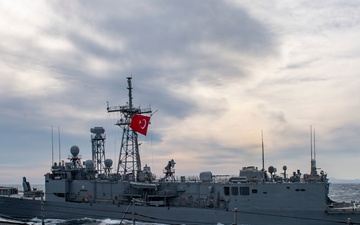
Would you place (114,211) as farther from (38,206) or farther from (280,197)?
(280,197)

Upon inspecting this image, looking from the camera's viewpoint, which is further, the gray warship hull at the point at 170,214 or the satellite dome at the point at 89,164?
the satellite dome at the point at 89,164

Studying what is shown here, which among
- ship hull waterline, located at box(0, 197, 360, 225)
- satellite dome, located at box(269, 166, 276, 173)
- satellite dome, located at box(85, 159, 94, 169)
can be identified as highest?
satellite dome, located at box(85, 159, 94, 169)

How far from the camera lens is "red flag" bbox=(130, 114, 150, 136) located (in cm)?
3797

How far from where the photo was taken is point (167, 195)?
116 ft

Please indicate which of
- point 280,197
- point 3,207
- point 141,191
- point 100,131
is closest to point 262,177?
point 280,197

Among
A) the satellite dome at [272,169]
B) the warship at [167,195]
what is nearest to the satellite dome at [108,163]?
the warship at [167,195]

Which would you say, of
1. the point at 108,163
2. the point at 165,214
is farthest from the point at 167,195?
the point at 108,163

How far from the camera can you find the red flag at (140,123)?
38.0m

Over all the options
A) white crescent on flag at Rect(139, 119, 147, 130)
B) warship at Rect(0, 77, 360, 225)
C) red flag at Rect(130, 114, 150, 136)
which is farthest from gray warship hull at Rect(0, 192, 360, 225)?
white crescent on flag at Rect(139, 119, 147, 130)

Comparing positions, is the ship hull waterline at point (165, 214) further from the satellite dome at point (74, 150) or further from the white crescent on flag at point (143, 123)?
the white crescent on flag at point (143, 123)

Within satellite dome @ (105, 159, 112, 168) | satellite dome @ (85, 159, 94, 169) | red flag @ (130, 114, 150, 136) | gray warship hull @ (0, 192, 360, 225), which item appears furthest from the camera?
satellite dome @ (105, 159, 112, 168)

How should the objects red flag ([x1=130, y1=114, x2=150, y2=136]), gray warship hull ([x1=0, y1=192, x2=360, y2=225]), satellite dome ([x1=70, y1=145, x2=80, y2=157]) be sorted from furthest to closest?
1. satellite dome ([x1=70, y1=145, x2=80, y2=157])
2. red flag ([x1=130, y1=114, x2=150, y2=136])
3. gray warship hull ([x1=0, y1=192, x2=360, y2=225])

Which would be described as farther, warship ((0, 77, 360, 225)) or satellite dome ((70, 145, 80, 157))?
satellite dome ((70, 145, 80, 157))

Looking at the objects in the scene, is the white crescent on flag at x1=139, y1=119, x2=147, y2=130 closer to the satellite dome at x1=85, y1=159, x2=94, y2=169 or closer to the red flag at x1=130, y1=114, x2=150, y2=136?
the red flag at x1=130, y1=114, x2=150, y2=136
